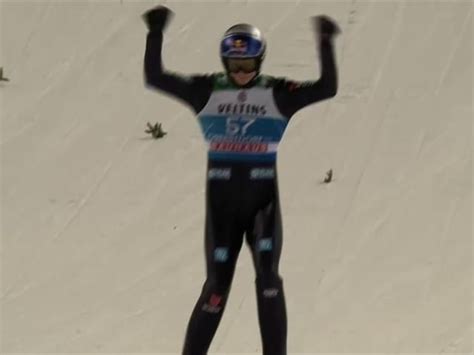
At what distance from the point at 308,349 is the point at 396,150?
3.42 m

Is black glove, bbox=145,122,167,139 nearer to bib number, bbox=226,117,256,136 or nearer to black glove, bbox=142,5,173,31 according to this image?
black glove, bbox=142,5,173,31

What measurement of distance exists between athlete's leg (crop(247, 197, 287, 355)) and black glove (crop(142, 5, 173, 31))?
87cm

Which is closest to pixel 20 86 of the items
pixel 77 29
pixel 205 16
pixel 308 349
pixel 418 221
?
pixel 77 29

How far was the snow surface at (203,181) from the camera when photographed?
6.72 meters

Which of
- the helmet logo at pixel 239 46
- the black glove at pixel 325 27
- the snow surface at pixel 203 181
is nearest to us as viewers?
the helmet logo at pixel 239 46

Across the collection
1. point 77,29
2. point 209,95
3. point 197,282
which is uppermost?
point 209,95

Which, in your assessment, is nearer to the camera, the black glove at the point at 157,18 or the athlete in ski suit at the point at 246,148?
the athlete in ski suit at the point at 246,148

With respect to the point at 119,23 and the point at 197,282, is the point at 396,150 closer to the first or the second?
the point at 197,282

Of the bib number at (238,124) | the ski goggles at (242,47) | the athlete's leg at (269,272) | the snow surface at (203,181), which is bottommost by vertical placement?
the snow surface at (203,181)

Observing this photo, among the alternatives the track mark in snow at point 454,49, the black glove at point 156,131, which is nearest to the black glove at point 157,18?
the black glove at point 156,131

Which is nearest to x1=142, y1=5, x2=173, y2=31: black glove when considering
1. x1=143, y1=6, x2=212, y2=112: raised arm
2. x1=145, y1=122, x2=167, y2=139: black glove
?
x1=143, y1=6, x2=212, y2=112: raised arm

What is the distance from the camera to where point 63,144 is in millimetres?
9602

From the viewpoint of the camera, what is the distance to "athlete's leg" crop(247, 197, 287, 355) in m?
4.50

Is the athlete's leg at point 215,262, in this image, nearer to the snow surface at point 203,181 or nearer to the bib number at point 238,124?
the bib number at point 238,124
